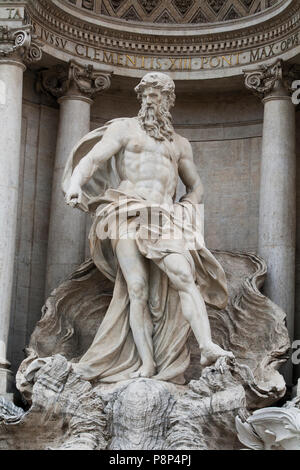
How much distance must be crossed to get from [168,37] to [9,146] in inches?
118

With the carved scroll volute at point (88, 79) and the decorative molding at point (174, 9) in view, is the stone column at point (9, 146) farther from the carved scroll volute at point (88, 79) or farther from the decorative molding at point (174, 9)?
the decorative molding at point (174, 9)

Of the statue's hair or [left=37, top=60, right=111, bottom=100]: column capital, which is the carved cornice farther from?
the statue's hair

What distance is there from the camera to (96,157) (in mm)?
15656

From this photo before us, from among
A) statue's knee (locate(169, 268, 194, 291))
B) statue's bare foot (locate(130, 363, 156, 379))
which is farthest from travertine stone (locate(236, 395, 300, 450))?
statue's knee (locate(169, 268, 194, 291))

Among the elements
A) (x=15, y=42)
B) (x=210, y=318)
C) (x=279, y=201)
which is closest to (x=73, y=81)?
(x=15, y=42)

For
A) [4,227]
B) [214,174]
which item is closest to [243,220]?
[214,174]

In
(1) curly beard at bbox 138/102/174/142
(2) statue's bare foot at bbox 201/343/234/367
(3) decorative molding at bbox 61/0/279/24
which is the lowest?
(2) statue's bare foot at bbox 201/343/234/367

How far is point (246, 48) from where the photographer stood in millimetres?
17750

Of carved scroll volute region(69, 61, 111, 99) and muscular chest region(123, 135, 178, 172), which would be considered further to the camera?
carved scroll volute region(69, 61, 111, 99)

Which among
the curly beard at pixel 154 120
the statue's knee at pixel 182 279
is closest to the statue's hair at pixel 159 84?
the curly beard at pixel 154 120

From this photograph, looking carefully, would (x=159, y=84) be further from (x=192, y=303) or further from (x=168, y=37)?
(x=192, y=303)

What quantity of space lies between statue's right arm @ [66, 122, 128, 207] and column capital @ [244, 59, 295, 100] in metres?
2.36

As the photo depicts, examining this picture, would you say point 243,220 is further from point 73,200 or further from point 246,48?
point 73,200

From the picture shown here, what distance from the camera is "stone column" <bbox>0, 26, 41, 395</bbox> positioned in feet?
52.5
